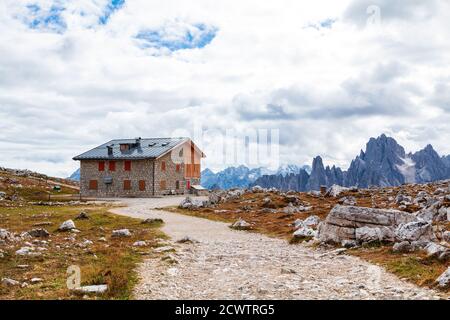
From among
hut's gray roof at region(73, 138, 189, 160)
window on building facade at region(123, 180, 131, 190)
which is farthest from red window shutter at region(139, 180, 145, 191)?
hut's gray roof at region(73, 138, 189, 160)

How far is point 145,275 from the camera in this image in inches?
487

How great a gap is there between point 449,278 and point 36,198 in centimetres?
5813

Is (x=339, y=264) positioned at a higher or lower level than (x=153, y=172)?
lower

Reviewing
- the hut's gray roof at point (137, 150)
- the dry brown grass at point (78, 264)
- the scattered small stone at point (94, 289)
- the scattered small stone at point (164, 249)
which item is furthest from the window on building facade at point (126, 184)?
the scattered small stone at point (94, 289)

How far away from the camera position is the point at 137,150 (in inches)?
2704

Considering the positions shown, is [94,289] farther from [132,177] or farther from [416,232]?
[132,177]

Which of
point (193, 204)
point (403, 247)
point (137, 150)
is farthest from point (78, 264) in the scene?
point (137, 150)

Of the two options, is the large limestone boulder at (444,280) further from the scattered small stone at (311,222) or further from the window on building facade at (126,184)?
the window on building facade at (126,184)

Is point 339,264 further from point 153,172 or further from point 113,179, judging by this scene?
point 113,179

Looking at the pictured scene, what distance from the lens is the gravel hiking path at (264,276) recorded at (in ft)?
32.6

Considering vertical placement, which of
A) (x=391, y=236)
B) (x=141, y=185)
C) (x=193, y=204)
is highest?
(x=141, y=185)

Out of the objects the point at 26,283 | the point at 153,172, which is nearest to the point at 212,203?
the point at 153,172

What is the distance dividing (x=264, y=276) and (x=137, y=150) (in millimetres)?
59013
